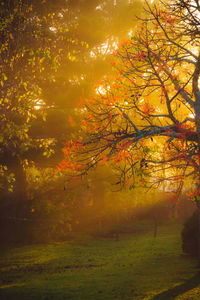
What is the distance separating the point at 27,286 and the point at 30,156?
1021cm

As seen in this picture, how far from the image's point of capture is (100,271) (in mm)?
13039

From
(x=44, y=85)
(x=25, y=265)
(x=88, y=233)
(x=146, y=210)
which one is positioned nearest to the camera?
(x=25, y=265)

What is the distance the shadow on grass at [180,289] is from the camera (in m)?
8.93

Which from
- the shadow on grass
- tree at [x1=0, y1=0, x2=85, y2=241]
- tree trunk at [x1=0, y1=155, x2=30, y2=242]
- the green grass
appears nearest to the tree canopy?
tree at [x1=0, y1=0, x2=85, y2=241]

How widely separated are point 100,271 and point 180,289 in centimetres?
451

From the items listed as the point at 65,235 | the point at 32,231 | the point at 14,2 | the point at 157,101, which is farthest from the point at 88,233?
the point at 14,2

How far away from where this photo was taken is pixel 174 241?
19.8 meters

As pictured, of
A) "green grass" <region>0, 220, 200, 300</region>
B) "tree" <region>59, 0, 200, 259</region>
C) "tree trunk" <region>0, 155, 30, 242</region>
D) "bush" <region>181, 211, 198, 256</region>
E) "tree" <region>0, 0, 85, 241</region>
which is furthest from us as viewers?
"tree trunk" <region>0, 155, 30, 242</region>

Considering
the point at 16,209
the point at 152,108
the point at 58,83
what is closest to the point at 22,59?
the point at 152,108

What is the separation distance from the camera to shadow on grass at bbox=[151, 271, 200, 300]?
8.93 m

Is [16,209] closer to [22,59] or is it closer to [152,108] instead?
[22,59]

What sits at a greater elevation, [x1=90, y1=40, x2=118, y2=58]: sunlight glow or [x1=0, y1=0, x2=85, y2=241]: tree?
[x1=90, y1=40, x2=118, y2=58]: sunlight glow

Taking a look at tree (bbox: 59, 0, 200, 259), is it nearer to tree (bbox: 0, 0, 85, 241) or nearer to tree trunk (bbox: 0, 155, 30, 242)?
tree (bbox: 0, 0, 85, 241)

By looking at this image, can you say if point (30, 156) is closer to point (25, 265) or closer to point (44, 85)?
point (44, 85)
